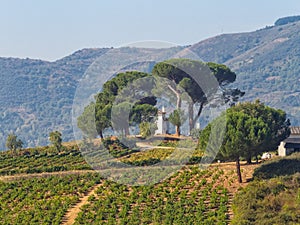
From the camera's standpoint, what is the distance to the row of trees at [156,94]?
253ft

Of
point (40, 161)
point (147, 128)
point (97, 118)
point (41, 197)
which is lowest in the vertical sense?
point (41, 197)

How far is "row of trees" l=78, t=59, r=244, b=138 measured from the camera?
253 feet

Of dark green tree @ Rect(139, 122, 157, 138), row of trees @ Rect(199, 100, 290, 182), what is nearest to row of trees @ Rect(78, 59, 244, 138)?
dark green tree @ Rect(139, 122, 157, 138)

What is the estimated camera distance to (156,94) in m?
83.6

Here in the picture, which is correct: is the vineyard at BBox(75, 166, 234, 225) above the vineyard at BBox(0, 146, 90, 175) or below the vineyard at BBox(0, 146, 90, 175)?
below

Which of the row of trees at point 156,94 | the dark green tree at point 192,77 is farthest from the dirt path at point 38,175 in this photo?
the dark green tree at point 192,77

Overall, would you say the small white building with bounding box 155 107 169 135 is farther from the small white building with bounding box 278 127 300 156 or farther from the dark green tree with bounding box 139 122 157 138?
the small white building with bounding box 278 127 300 156

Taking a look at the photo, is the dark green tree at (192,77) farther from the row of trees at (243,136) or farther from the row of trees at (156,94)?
the row of trees at (243,136)

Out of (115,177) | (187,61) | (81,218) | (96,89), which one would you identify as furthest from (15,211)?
(187,61)

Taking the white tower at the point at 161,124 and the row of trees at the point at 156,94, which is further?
the white tower at the point at 161,124

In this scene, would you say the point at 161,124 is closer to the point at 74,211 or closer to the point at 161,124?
the point at 161,124

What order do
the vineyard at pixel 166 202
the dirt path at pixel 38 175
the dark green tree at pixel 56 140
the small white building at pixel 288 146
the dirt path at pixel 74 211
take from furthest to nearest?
the dark green tree at pixel 56 140 → the small white building at pixel 288 146 → the dirt path at pixel 38 175 → the dirt path at pixel 74 211 → the vineyard at pixel 166 202

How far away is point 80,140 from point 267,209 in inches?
1553

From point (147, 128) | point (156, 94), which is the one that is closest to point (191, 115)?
point (156, 94)
